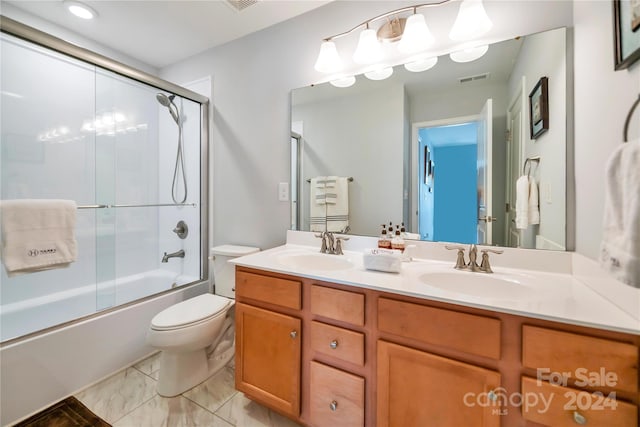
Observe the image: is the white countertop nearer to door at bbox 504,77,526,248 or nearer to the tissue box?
the tissue box

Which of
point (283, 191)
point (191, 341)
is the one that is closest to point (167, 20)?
point (283, 191)

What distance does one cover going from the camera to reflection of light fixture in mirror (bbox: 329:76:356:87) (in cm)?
160

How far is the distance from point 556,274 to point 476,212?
414 millimetres

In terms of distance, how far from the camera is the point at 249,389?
4.27ft

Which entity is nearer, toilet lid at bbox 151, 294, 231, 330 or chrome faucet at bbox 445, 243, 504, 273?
chrome faucet at bbox 445, 243, 504, 273

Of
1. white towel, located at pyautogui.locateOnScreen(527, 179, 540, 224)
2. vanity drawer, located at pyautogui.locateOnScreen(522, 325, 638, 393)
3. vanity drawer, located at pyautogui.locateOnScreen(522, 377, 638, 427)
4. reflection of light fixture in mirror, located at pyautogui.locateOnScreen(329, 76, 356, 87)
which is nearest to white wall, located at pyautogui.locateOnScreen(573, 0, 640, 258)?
white towel, located at pyautogui.locateOnScreen(527, 179, 540, 224)

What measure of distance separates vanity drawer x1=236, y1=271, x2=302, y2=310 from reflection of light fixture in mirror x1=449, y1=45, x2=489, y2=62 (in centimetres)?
141

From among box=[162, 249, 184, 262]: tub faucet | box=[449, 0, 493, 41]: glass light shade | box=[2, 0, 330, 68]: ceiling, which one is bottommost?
box=[162, 249, 184, 262]: tub faucet

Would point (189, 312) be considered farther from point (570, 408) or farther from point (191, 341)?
point (570, 408)

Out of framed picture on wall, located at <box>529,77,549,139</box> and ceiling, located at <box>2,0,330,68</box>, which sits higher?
ceiling, located at <box>2,0,330,68</box>

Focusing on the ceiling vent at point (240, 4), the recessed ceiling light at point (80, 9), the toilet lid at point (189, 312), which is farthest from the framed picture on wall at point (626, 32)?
the recessed ceiling light at point (80, 9)

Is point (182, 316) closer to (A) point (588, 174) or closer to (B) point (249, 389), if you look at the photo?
(B) point (249, 389)

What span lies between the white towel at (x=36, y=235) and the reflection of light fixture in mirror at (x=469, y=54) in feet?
7.51

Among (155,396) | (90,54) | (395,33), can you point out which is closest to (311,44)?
(395,33)
